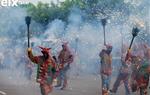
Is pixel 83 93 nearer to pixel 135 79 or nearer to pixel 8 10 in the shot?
pixel 135 79

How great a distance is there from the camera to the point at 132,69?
48.8 feet

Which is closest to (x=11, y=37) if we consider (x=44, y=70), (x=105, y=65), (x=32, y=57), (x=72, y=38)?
(x=72, y=38)

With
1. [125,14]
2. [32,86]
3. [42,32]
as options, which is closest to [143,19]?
[125,14]

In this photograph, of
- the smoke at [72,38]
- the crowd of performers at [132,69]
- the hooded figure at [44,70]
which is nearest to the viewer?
the hooded figure at [44,70]

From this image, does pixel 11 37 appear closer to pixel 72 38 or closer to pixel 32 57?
pixel 72 38

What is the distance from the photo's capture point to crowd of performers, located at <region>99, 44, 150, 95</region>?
13.7 meters

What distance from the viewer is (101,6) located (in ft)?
108

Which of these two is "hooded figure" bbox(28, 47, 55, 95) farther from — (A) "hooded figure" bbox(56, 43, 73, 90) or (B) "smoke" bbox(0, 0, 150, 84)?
(B) "smoke" bbox(0, 0, 150, 84)

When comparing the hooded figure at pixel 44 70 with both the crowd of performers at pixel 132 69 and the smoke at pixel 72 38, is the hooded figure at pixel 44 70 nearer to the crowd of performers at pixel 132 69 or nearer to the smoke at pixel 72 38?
the crowd of performers at pixel 132 69

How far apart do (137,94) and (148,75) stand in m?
3.14

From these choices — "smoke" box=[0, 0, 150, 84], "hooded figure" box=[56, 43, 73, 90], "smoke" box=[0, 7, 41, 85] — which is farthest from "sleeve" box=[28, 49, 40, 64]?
"smoke" box=[0, 7, 41, 85]

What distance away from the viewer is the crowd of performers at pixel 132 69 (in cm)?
1371

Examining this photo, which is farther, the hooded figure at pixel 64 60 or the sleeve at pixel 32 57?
the hooded figure at pixel 64 60

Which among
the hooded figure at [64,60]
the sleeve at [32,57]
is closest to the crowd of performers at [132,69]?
the hooded figure at [64,60]
